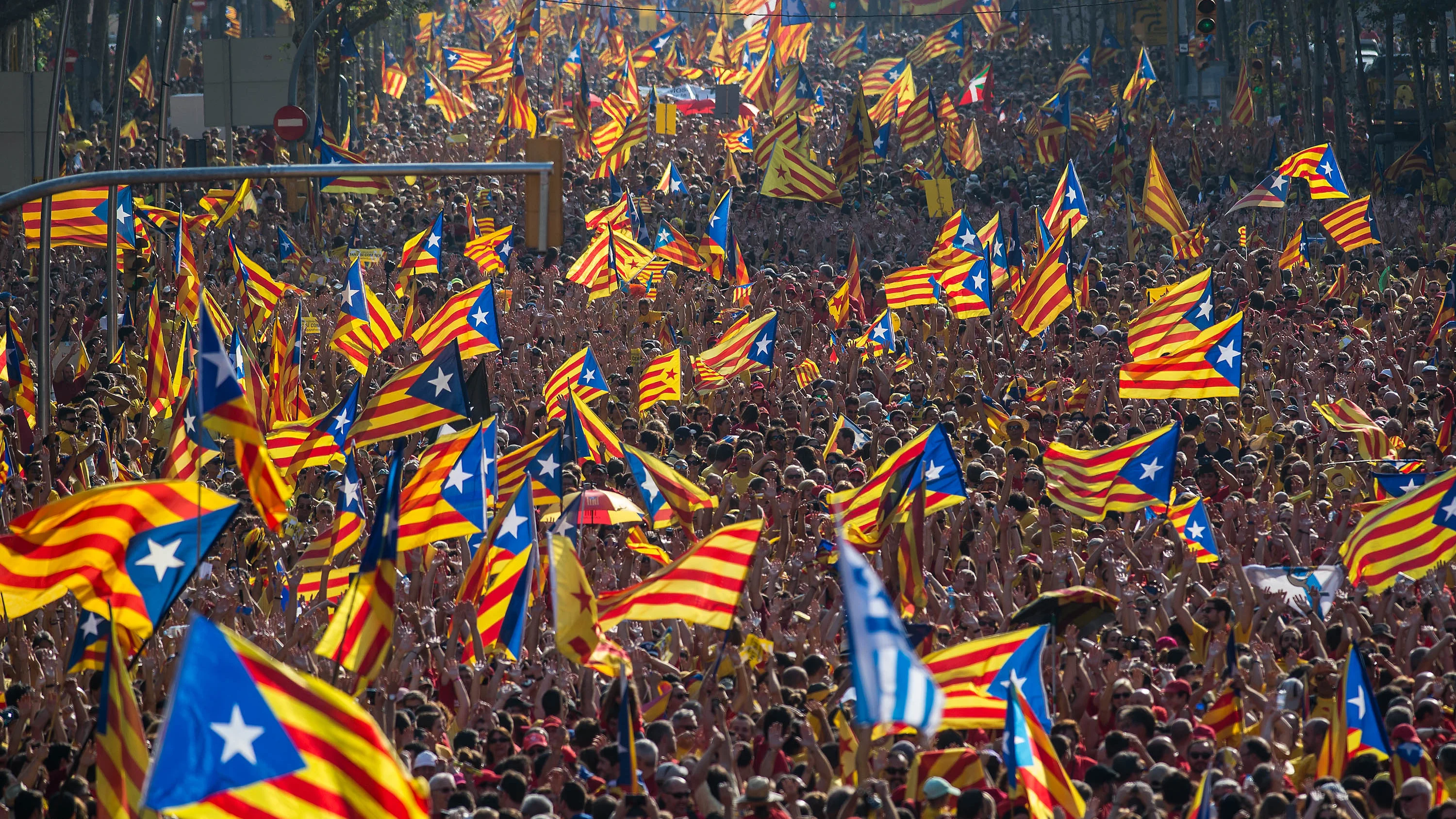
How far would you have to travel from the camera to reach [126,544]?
8758 millimetres

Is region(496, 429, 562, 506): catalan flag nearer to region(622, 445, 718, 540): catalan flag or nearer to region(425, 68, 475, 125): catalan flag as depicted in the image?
region(622, 445, 718, 540): catalan flag

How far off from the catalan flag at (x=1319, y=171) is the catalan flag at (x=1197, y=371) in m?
7.10

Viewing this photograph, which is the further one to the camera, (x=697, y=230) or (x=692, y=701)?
(x=697, y=230)

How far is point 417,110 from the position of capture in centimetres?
4681

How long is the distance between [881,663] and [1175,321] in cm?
925

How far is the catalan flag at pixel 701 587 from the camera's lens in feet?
29.5

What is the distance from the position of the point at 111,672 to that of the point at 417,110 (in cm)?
4061

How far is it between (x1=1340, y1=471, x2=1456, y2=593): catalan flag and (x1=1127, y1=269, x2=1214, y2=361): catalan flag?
4.35m

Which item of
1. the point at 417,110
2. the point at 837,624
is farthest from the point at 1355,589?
the point at 417,110

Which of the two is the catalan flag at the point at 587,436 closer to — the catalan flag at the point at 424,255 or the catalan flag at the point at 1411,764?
the catalan flag at the point at 1411,764

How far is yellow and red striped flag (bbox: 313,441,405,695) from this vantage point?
845 centimetres

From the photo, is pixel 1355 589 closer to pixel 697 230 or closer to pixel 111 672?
pixel 111 672

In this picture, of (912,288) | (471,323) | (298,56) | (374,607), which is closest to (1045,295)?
(912,288)

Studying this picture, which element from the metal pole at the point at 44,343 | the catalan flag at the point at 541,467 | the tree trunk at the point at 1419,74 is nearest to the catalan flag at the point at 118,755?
the catalan flag at the point at 541,467
